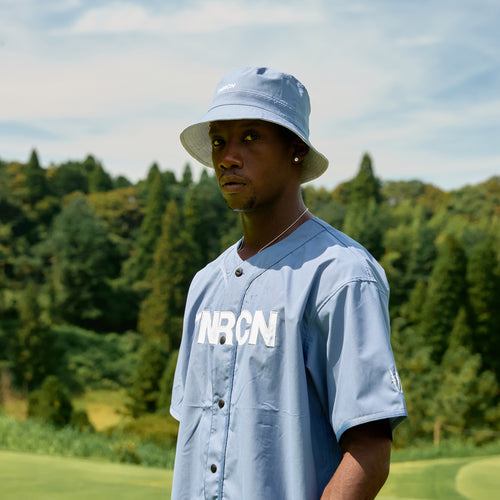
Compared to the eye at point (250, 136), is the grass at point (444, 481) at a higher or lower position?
lower

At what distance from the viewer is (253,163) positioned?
1.75 m

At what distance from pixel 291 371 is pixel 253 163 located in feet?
1.74

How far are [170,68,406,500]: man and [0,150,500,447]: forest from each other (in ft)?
78.6

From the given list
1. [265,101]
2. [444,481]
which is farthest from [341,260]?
[444,481]

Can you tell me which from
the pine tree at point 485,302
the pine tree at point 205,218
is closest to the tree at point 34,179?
the pine tree at point 205,218

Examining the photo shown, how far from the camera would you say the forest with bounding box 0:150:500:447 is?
2877 cm

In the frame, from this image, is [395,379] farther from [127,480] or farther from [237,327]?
[127,480]

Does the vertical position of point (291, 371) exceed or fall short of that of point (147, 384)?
it exceeds it

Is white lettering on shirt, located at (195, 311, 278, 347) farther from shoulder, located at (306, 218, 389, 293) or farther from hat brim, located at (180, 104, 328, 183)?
hat brim, located at (180, 104, 328, 183)

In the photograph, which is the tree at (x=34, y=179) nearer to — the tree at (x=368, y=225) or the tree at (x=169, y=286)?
the tree at (x=169, y=286)

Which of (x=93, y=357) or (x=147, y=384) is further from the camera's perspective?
(x=93, y=357)

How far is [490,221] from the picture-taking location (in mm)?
56312

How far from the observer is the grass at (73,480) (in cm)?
606

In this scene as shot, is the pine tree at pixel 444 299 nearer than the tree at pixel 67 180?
Yes
